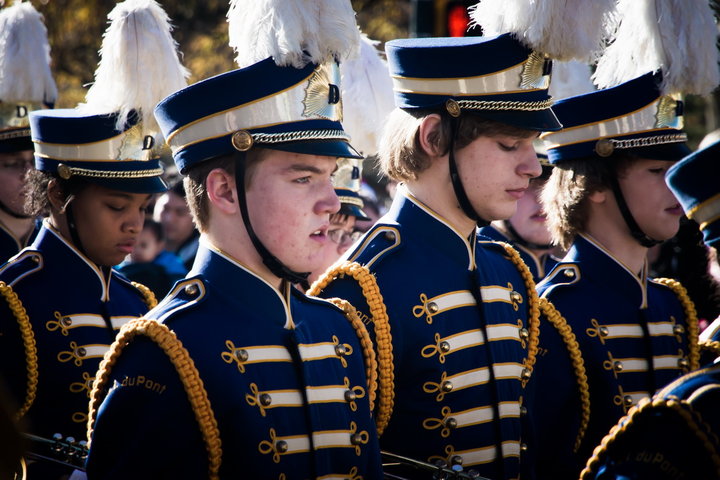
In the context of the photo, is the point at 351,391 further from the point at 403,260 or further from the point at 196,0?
the point at 196,0

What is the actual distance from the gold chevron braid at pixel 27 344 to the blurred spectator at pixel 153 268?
8.54 ft

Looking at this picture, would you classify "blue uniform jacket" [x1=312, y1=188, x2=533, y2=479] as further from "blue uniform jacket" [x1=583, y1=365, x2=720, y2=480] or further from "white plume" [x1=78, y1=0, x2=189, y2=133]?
"white plume" [x1=78, y1=0, x2=189, y2=133]

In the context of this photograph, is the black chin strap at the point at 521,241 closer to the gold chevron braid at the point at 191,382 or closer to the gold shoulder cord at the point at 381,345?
the gold shoulder cord at the point at 381,345

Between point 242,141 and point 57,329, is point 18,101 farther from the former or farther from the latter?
point 242,141

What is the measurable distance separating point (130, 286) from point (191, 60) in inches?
456

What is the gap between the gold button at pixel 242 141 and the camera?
312 cm

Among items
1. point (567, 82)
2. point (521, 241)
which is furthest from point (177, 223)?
point (567, 82)

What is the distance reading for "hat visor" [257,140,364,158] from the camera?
313 centimetres

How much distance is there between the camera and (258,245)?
3.11 metres

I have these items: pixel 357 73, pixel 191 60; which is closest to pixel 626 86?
pixel 357 73

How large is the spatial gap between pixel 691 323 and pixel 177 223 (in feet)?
21.0

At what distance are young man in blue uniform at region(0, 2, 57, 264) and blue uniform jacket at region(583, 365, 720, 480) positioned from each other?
4.19 metres

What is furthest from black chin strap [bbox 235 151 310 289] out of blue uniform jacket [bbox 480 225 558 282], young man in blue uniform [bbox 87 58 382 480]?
blue uniform jacket [bbox 480 225 558 282]

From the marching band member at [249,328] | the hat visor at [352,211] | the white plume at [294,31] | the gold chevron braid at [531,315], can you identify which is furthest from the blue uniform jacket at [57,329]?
the gold chevron braid at [531,315]
